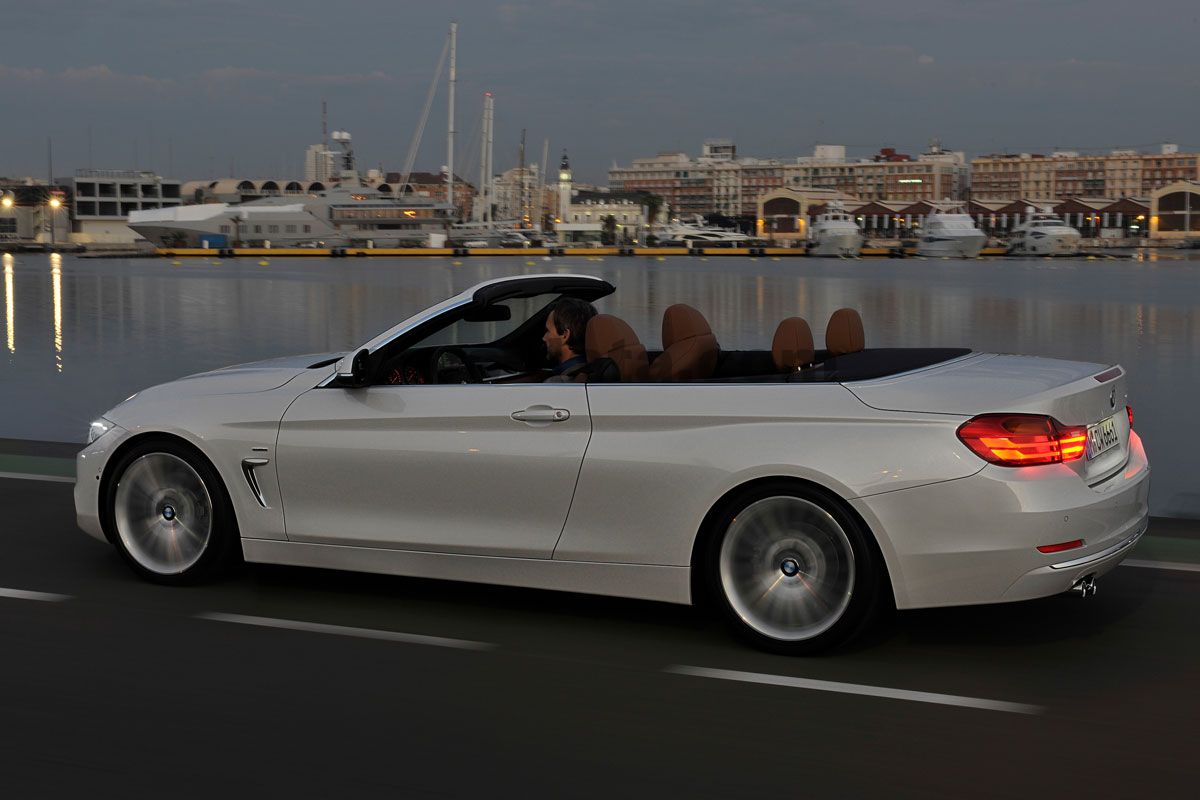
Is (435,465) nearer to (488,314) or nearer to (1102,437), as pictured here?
(488,314)

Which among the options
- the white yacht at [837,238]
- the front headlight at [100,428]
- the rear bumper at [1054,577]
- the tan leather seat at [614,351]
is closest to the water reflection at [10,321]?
the front headlight at [100,428]

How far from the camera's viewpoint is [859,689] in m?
4.71

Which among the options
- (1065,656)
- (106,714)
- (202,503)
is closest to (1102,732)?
(1065,656)

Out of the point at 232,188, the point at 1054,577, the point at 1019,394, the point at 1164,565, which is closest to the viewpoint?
the point at 1054,577

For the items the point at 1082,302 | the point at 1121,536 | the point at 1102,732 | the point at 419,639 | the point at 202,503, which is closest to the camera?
the point at 1102,732

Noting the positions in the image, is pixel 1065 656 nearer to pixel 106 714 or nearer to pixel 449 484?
pixel 449 484

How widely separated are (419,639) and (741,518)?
50.9 inches

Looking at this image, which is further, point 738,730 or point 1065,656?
point 1065,656

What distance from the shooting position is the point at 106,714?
14.5ft

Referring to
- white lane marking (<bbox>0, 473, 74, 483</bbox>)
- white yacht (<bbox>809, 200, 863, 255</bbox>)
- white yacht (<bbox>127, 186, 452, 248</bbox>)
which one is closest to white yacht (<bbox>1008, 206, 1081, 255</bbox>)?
white yacht (<bbox>809, 200, 863, 255</bbox>)

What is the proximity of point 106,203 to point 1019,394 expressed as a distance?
187918 mm

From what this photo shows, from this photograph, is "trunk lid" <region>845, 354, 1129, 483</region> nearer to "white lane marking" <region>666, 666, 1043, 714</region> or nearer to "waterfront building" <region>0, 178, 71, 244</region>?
"white lane marking" <region>666, 666, 1043, 714</region>

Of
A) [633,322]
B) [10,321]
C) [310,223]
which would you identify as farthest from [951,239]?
[10,321]

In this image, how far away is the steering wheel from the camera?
616cm
